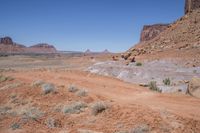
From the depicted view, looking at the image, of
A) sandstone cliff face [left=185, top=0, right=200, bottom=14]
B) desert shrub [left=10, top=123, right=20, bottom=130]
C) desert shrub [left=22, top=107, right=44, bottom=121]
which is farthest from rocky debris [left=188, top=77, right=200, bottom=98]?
sandstone cliff face [left=185, top=0, right=200, bottom=14]

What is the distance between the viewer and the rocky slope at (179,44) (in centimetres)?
3166

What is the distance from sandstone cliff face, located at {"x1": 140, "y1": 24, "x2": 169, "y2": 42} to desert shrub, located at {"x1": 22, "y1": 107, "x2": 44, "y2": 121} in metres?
95.0

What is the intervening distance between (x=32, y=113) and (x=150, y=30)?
100628 millimetres

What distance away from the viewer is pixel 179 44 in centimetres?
3725

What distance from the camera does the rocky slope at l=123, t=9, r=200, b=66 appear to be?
104ft

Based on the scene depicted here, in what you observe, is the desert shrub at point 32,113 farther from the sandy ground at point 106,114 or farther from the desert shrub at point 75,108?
the desert shrub at point 75,108

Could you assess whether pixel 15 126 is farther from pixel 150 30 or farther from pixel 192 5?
pixel 150 30

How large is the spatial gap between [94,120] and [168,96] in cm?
459

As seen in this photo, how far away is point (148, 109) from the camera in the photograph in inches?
362

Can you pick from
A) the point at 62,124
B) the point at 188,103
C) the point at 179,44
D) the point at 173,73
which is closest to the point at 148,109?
the point at 188,103

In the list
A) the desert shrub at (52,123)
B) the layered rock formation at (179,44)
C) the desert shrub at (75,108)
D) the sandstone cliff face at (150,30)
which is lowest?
the desert shrub at (52,123)

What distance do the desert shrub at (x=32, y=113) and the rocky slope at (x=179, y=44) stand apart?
62.1 feet

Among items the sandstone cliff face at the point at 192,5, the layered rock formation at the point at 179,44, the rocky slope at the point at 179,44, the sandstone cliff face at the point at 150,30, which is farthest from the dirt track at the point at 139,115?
the sandstone cliff face at the point at 150,30

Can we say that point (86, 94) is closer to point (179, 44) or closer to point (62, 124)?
point (62, 124)
